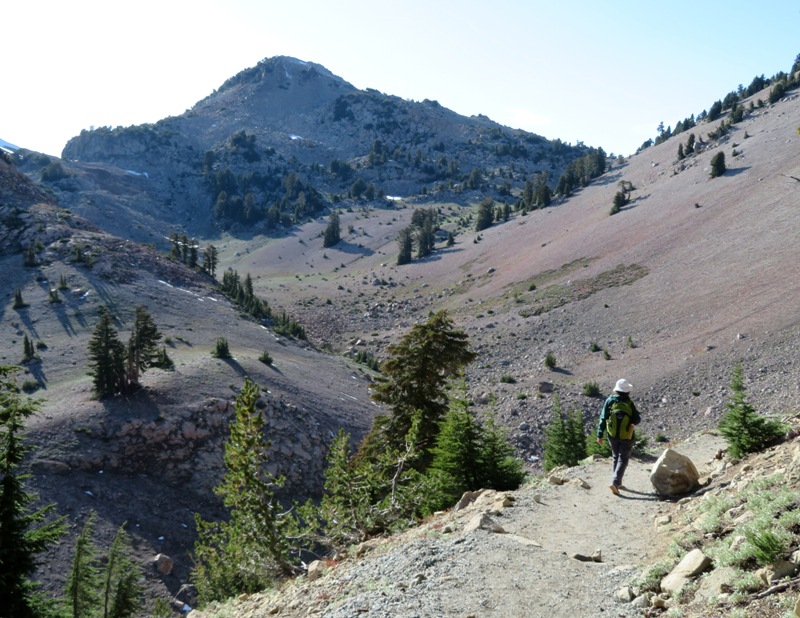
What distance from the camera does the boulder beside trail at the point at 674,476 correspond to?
1045 cm

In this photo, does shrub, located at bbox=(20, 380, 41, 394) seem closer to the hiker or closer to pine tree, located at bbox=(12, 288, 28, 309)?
pine tree, located at bbox=(12, 288, 28, 309)

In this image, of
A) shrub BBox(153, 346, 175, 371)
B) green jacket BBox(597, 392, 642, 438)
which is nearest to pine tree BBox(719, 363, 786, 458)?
green jacket BBox(597, 392, 642, 438)

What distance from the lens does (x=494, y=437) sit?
13438mm

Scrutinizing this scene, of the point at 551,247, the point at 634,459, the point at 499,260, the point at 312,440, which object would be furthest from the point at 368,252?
the point at 634,459

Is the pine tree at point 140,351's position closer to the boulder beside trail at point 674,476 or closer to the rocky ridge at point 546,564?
the rocky ridge at point 546,564

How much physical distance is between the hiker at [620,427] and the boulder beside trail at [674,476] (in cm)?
71

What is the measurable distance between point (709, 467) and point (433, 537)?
6.05 meters

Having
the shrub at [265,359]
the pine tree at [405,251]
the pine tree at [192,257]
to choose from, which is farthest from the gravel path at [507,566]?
the pine tree at [405,251]

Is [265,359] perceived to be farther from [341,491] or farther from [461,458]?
[341,491]

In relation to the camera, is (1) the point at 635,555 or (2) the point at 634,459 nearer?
(1) the point at 635,555

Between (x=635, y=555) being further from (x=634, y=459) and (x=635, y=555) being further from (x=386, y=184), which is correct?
(x=386, y=184)

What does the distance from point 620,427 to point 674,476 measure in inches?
52.9

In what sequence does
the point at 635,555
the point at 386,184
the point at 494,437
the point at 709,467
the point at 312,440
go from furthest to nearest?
1. the point at 386,184
2. the point at 312,440
3. the point at 494,437
4. the point at 709,467
5. the point at 635,555

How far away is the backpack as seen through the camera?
11.5m
